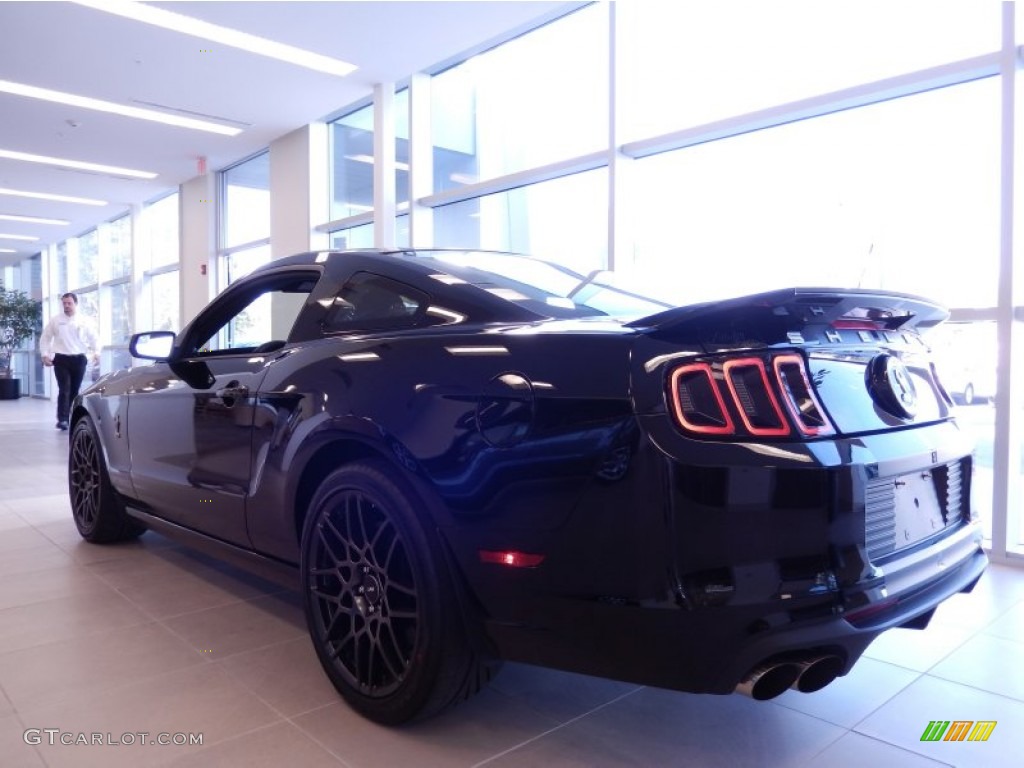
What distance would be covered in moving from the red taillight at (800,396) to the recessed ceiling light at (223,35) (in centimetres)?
553

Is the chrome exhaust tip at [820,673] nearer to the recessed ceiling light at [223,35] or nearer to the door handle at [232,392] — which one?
the door handle at [232,392]

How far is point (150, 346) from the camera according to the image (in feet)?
9.96

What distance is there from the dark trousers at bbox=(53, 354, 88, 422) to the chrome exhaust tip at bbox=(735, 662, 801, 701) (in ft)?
31.3

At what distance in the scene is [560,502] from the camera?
142 cm

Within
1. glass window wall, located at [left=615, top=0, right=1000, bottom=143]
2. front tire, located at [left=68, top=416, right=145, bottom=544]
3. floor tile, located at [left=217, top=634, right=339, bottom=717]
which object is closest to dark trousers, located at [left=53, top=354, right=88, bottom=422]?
front tire, located at [left=68, top=416, right=145, bottom=544]

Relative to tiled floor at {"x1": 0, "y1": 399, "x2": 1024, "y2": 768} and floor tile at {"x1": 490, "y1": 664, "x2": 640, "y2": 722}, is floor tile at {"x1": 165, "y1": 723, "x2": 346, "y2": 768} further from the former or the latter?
floor tile at {"x1": 490, "y1": 664, "x2": 640, "y2": 722}

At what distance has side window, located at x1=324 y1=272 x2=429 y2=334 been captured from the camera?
76.1 inches

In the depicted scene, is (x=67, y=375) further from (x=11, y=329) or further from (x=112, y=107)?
(x=11, y=329)

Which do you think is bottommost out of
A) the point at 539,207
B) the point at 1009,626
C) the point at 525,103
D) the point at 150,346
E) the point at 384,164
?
the point at 1009,626

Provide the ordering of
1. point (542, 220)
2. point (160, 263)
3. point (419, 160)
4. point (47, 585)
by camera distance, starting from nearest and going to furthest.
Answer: point (47, 585), point (542, 220), point (419, 160), point (160, 263)

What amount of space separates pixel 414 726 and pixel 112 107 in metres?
7.62

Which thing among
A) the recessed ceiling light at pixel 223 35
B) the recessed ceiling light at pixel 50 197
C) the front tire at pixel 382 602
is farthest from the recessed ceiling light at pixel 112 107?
the front tire at pixel 382 602

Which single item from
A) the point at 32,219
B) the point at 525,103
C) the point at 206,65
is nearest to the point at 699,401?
the point at 525,103

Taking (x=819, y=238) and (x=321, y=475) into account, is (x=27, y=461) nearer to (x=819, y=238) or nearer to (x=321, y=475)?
(x=321, y=475)
